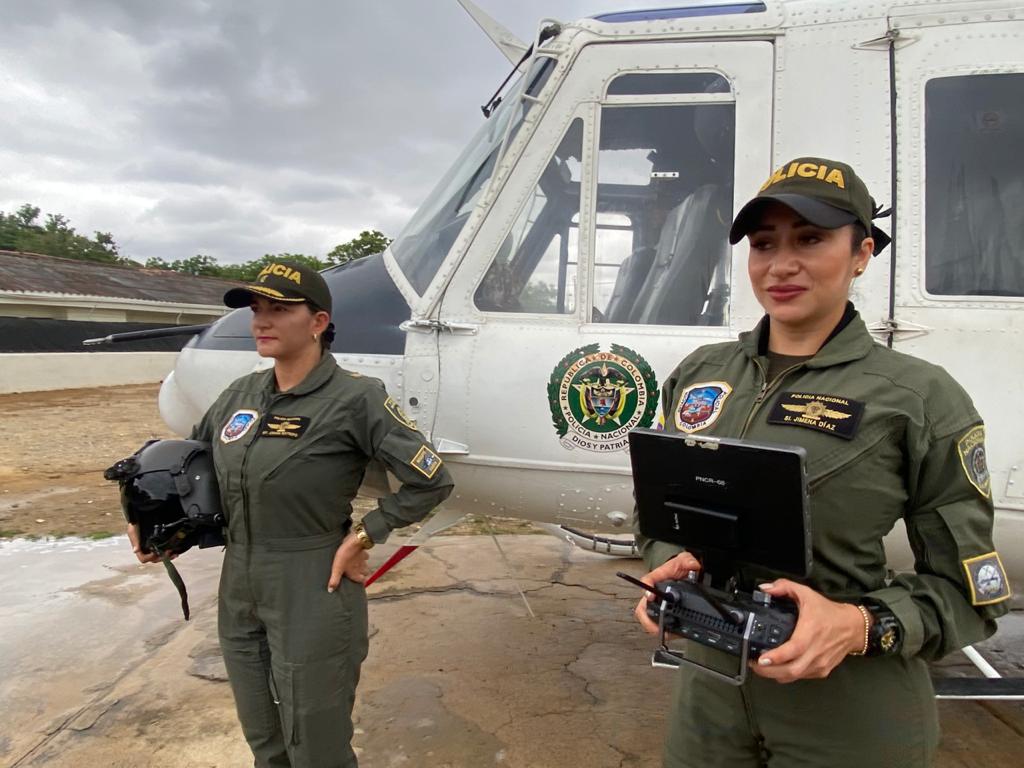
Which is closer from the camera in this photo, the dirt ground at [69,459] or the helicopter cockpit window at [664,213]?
the helicopter cockpit window at [664,213]

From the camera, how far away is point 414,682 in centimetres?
358

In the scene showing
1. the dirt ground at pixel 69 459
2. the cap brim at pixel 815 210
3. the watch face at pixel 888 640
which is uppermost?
the cap brim at pixel 815 210

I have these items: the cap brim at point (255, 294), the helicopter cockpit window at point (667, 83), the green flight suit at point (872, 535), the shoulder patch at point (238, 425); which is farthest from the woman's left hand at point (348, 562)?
the helicopter cockpit window at point (667, 83)

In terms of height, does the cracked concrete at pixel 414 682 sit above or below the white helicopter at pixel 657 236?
below

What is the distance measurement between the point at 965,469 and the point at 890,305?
1.47m

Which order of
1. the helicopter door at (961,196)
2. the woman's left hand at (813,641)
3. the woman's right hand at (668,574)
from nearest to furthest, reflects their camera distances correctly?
the woman's left hand at (813,641)
the woman's right hand at (668,574)
the helicopter door at (961,196)

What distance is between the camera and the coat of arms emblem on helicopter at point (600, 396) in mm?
2592

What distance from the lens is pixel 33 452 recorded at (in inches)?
376

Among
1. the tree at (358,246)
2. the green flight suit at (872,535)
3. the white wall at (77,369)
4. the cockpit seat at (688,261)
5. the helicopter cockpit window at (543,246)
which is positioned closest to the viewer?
the green flight suit at (872,535)

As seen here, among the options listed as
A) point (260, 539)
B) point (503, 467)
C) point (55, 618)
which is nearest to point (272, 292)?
point (260, 539)

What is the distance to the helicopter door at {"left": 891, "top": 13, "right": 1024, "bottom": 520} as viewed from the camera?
244 cm

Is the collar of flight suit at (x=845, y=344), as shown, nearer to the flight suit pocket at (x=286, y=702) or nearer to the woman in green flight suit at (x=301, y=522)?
the woman in green flight suit at (x=301, y=522)

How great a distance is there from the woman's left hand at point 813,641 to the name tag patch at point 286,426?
1.52 m

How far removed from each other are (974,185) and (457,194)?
197 centimetres
